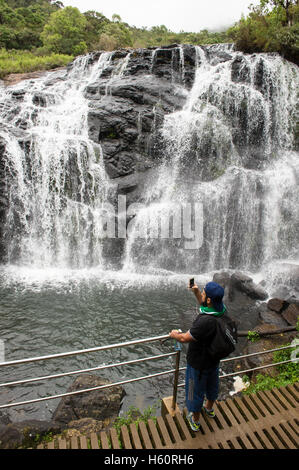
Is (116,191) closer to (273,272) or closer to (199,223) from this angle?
(199,223)

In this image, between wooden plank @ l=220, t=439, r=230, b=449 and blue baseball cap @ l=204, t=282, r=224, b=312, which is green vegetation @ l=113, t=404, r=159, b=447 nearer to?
wooden plank @ l=220, t=439, r=230, b=449

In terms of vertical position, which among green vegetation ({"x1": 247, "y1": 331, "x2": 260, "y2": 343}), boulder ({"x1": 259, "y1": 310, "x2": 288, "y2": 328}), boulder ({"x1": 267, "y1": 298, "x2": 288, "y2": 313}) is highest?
boulder ({"x1": 267, "y1": 298, "x2": 288, "y2": 313})

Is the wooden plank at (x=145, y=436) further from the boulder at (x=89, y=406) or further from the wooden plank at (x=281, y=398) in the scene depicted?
the boulder at (x=89, y=406)

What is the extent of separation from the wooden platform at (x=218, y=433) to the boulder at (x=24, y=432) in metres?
1.70

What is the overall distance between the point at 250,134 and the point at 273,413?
50.9 feet

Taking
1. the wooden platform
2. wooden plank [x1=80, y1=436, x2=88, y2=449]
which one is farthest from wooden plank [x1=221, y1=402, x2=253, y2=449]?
wooden plank [x1=80, y1=436, x2=88, y2=449]

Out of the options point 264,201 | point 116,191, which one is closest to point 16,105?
point 116,191

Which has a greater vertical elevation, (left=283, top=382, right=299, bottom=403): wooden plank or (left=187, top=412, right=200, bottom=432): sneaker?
(left=187, top=412, right=200, bottom=432): sneaker

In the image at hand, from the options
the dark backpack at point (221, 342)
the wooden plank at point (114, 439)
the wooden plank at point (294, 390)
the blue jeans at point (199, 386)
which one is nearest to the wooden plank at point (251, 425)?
the blue jeans at point (199, 386)

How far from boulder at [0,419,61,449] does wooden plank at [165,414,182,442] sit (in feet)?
8.54

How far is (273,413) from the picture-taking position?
3.97m

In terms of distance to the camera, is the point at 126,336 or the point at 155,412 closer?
the point at 155,412

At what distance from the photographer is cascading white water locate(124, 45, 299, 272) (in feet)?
45.9

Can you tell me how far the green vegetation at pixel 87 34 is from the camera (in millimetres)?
18250
